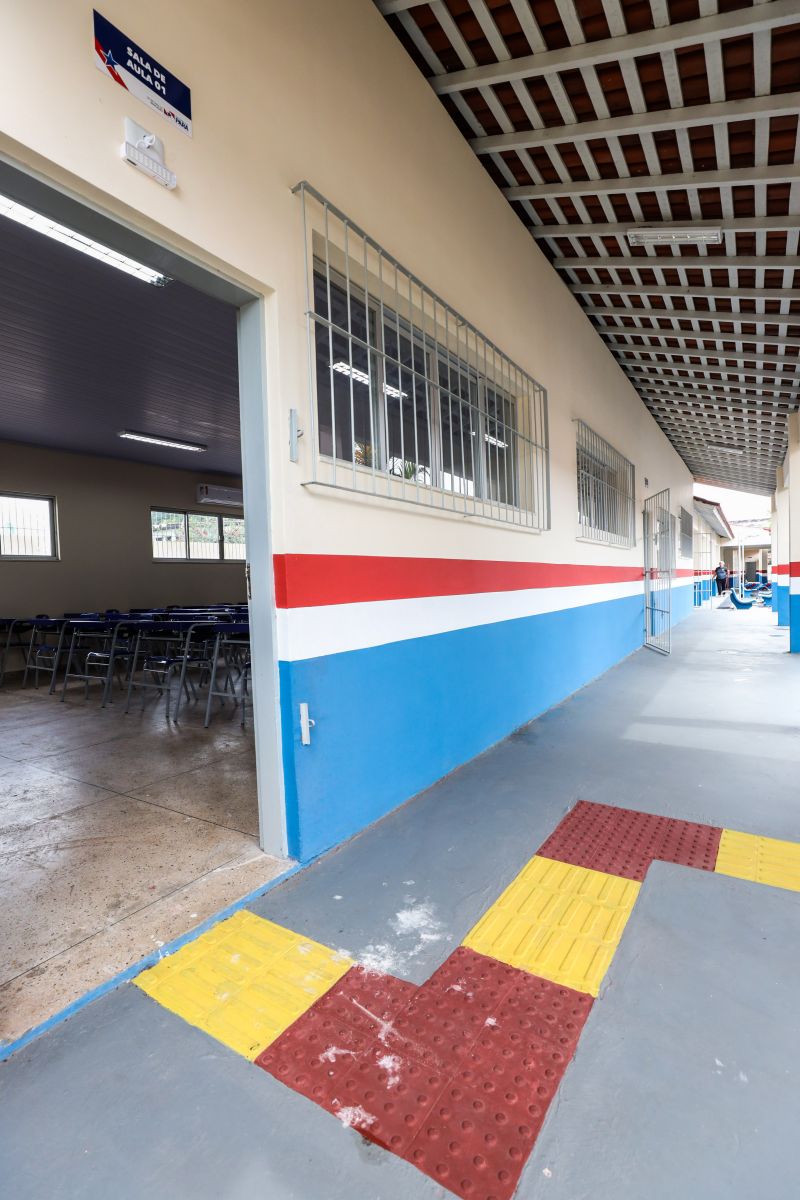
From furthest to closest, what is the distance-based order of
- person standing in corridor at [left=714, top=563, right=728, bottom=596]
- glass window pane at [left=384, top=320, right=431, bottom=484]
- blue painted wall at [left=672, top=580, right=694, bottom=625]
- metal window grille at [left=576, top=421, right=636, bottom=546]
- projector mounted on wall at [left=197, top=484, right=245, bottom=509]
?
person standing in corridor at [left=714, top=563, right=728, bottom=596] < blue painted wall at [left=672, top=580, right=694, bottom=625] < projector mounted on wall at [left=197, top=484, right=245, bottom=509] < metal window grille at [left=576, top=421, right=636, bottom=546] < glass window pane at [left=384, top=320, right=431, bottom=484]

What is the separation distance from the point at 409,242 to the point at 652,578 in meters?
8.18

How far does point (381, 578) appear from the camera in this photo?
2752mm

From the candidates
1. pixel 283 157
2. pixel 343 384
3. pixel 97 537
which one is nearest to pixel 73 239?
pixel 283 157

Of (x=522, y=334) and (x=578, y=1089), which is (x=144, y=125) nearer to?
(x=578, y=1089)

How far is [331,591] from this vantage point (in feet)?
7.94

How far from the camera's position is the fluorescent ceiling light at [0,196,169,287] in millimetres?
2789

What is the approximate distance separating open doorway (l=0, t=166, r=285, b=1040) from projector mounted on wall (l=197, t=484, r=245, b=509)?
0.29 m

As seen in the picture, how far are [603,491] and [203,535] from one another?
737cm

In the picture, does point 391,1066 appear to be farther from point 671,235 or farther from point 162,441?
point 162,441

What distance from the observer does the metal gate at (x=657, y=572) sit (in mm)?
9266

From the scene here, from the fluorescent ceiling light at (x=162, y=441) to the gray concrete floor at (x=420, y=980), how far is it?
7.04 metres

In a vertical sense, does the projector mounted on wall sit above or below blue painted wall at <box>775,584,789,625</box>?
above

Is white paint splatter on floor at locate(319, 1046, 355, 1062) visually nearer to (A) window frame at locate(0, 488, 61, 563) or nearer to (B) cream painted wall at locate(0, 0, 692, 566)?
(B) cream painted wall at locate(0, 0, 692, 566)

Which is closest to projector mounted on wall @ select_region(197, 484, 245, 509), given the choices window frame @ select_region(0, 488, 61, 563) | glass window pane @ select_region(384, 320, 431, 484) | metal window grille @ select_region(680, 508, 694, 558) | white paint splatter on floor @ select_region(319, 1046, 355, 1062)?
window frame @ select_region(0, 488, 61, 563)
